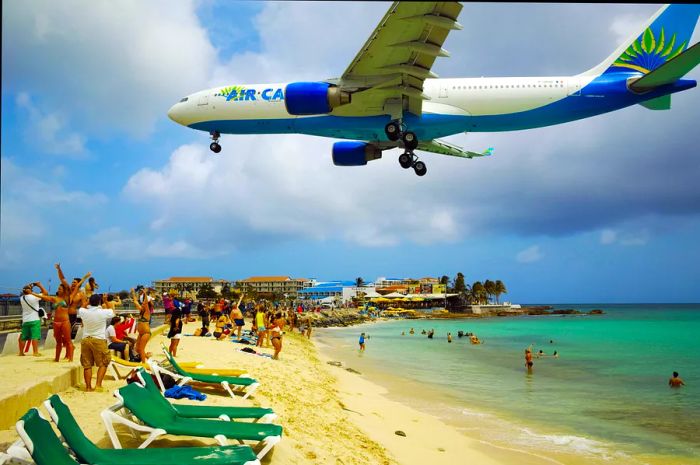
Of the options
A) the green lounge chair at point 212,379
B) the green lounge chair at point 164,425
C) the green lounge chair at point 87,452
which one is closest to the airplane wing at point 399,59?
the green lounge chair at point 212,379

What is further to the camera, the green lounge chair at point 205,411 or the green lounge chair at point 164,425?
the green lounge chair at point 205,411

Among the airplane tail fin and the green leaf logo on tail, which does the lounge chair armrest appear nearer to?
the airplane tail fin

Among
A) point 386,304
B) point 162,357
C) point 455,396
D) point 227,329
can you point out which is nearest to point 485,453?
point 455,396

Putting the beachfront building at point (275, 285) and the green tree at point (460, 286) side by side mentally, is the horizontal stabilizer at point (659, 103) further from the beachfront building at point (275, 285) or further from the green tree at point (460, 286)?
the beachfront building at point (275, 285)

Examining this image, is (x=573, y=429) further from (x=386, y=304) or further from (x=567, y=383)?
(x=386, y=304)

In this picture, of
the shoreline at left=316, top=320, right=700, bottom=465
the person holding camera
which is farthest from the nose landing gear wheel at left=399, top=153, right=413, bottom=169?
the person holding camera

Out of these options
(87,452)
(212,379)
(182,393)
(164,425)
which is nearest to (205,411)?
(164,425)
